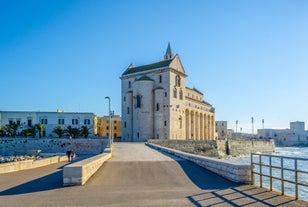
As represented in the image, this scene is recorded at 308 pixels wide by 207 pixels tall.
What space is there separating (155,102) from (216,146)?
15464mm

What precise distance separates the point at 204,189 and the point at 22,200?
17.2 feet

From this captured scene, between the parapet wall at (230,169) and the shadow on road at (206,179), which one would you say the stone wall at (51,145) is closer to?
the shadow on road at (206,179)

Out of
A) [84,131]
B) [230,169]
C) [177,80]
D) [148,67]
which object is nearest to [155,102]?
[177,80]

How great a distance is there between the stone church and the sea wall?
873cm

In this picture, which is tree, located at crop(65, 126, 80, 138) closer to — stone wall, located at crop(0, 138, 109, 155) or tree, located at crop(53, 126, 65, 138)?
A: tree, located at crop(53, 126, 65, 138)

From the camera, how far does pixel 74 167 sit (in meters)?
9.72

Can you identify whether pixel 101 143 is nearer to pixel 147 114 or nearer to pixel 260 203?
pixel 147 114

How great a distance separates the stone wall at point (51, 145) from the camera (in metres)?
50.4

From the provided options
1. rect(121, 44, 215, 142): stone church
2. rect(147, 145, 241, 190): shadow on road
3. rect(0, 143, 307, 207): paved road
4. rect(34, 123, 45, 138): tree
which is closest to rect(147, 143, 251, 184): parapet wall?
rect(147, 145, 241, 190): shadow on road

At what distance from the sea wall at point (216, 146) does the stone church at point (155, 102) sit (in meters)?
8.73

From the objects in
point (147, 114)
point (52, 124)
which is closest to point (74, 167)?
point (147, 114)

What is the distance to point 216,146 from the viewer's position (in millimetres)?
53188

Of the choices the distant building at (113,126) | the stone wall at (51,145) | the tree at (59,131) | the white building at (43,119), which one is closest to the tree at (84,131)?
the white building at (43,119)

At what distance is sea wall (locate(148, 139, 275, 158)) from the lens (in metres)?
46.6
